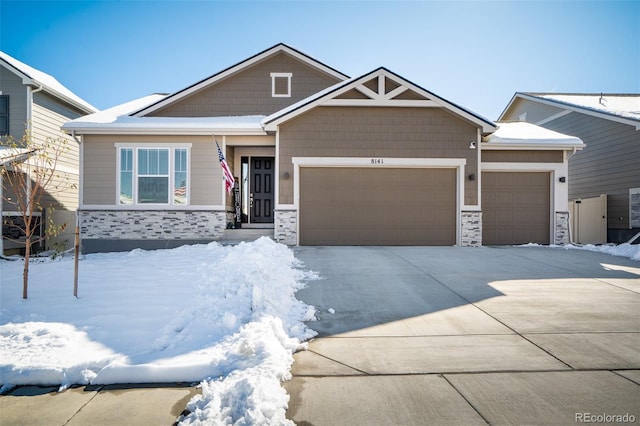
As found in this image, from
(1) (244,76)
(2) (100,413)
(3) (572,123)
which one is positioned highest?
(1) (244,76)

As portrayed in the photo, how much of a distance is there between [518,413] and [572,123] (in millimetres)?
17075

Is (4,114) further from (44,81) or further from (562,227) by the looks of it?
(562,227)

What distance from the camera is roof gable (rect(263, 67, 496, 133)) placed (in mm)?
10648

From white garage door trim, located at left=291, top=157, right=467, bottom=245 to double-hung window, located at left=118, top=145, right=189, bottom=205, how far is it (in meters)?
3.35

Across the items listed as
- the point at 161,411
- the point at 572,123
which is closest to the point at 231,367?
the point at 161,411

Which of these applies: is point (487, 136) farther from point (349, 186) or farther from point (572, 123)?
point (572, 123)

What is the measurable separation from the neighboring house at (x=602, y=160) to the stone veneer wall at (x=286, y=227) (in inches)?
468

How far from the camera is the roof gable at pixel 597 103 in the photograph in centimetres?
1344

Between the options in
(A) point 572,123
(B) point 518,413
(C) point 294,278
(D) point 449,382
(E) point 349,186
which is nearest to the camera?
(B) point 518,413

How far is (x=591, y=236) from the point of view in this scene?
1467 cm

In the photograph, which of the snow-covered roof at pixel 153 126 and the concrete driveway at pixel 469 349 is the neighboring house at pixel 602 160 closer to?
the concrete driveway at pixel 469 349

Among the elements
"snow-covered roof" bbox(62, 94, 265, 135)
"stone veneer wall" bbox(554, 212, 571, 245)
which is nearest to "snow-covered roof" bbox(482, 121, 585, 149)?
"stone veneer wall" bbox(554, 212, 571, 245)

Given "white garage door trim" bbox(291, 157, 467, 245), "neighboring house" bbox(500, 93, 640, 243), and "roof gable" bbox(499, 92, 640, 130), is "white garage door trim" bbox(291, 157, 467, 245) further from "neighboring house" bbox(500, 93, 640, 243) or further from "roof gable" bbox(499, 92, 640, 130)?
"roof gable" bbox(499, 92, 640, 130)

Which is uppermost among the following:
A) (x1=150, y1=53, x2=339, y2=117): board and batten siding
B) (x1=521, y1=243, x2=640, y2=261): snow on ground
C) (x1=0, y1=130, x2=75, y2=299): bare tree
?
(x1=150, y1=53, x2=339, y2=117): board and batten siding
